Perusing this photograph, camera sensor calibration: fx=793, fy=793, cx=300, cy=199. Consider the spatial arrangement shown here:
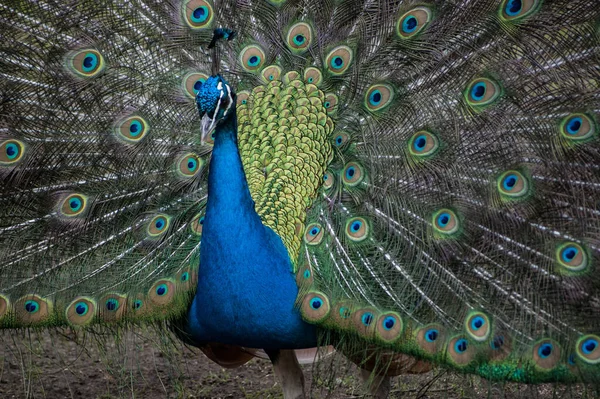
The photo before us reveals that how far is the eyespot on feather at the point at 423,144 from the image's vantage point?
8.00 ft

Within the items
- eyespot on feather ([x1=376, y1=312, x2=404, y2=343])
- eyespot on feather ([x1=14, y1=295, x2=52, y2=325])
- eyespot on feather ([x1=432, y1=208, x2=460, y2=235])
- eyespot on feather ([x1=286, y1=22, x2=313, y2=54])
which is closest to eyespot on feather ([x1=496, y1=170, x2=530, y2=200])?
eyespot on feather ([x1=432, y1=208, x2=460, y2=235])

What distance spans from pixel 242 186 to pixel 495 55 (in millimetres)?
841

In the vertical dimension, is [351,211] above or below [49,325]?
above

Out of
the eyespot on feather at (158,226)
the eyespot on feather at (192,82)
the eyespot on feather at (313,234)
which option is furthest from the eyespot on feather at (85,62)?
the eyespot on feather at (313,234)

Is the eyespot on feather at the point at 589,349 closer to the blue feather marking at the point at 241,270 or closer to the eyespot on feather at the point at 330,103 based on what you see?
the blue feather marking at the point at 241,270

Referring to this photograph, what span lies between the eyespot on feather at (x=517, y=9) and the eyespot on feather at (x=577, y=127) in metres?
0.32

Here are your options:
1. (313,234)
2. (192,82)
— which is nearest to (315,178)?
(313,234)

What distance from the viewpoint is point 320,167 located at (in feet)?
8.60

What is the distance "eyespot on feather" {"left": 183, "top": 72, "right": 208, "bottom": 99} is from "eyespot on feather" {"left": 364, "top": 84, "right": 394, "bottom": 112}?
0.57 meters

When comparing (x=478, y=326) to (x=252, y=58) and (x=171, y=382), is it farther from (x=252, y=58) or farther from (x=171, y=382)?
(x=171, y=382)

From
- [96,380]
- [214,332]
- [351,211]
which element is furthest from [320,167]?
[96,380]

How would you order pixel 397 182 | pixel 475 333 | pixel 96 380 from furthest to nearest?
1. pixel 96 380
2. pixel 397 182
3. pixel 475 333

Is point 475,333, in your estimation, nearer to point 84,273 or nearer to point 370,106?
point 370,106

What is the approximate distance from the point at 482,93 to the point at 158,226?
1136 mm
